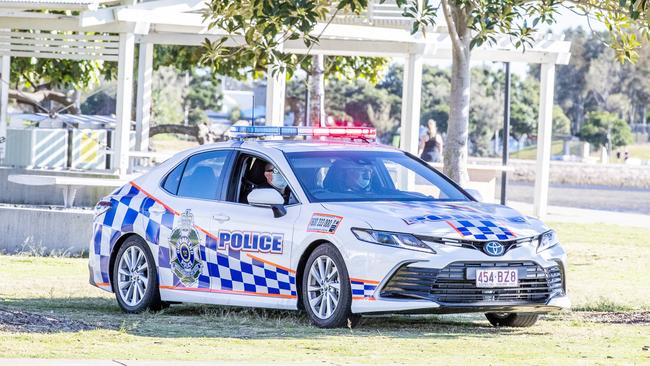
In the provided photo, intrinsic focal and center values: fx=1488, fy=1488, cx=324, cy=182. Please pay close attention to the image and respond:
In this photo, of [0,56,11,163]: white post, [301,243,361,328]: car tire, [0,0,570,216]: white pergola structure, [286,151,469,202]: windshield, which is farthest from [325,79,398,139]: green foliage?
[301,243,361,328]: car tire

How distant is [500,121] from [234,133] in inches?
3014

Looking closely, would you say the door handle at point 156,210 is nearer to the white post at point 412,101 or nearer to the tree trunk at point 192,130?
the white post at point 412,101

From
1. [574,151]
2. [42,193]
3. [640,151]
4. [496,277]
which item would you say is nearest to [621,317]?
[496,277]

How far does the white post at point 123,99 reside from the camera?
19078mm

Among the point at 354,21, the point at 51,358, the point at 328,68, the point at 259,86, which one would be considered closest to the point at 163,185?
the point at 51,358

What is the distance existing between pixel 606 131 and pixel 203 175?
72.7 meters

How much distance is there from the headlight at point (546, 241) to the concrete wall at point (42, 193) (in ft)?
Result: 31.0

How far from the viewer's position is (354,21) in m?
21.1

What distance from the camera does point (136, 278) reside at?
37.4ft

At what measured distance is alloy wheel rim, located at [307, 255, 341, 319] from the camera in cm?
978

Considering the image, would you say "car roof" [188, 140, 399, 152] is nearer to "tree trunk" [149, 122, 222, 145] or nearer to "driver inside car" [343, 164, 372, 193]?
"driver inside car" [343, 164, 372, 193]

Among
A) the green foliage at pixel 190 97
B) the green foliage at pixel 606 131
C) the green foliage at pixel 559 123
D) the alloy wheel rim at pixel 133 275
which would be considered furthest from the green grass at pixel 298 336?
the green foliage at pixel 559 123

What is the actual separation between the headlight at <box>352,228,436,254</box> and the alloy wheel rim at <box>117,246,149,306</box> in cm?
231

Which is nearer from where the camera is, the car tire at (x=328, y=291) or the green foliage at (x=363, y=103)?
the car tire at (x=328, y=291)
